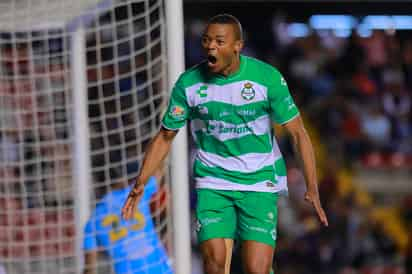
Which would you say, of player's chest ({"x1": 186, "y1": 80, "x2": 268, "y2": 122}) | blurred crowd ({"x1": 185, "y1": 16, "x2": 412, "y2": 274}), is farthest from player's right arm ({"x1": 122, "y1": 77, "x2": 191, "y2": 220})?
blurred crowd ({"x1": 185, "y1": 16, "x2": 412, "y2": 274})

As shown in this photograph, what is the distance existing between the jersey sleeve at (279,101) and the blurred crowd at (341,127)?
7.18m

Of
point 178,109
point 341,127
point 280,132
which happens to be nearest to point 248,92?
point 178,109

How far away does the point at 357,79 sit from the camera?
15.4 m

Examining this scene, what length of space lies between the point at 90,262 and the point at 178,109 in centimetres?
208

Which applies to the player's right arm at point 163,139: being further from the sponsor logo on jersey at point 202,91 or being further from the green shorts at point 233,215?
the green shorts at point 233,215

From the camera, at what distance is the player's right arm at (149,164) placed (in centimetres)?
614

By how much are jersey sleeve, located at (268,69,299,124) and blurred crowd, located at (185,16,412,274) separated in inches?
283

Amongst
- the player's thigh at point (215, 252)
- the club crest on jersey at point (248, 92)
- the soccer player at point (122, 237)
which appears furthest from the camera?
the soccer player at point (122, 237)

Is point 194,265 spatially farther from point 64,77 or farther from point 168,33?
point 168,33

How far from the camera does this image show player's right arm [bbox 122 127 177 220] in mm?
6137

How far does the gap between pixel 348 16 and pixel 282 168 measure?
9.26m

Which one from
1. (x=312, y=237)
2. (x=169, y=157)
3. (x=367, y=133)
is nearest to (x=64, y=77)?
(x=169, y=157)

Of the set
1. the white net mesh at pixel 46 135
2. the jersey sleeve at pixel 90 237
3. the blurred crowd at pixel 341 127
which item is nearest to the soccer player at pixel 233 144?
the jersey sleeve at pixel 90 237

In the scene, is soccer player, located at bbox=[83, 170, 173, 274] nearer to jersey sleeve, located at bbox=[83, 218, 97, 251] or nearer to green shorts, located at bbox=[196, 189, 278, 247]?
jersey sleeve, located at bbox=[83, 218, 97, 251]
